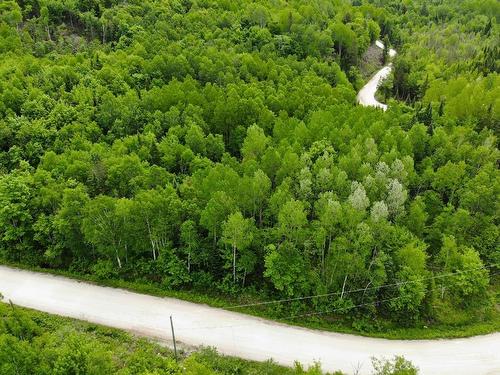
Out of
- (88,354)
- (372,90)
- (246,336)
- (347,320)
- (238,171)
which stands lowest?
(246,336)

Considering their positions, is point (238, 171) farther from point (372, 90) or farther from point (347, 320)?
point (372, 90)

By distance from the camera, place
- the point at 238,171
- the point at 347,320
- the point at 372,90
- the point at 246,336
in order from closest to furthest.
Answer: the point at 246,336 → the point at 347,320 → the point at 238,171 → the point at 372,90

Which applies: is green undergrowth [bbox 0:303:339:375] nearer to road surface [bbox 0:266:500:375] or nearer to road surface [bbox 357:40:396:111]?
road surface [bbox 0:266:500:375]

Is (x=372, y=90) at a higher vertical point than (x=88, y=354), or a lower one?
higher

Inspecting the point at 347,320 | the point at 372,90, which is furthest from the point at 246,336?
the point at 372,90

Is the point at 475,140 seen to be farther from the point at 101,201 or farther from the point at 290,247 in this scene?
the point at 101,201

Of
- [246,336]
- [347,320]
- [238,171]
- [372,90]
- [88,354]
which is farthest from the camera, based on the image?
[372,90]

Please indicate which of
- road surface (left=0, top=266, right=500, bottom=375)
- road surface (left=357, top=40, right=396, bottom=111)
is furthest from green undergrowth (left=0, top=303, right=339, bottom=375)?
road surface (left=357, top=40, right=396, bottom=111)
